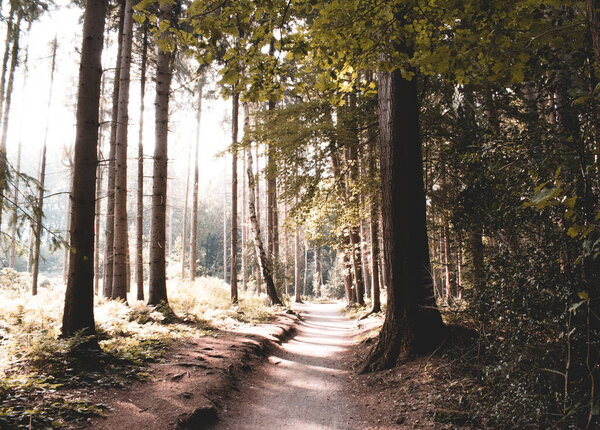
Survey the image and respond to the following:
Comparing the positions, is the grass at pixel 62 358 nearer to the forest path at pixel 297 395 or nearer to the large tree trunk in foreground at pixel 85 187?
the large tree trunk in foreground at pixel 85 187

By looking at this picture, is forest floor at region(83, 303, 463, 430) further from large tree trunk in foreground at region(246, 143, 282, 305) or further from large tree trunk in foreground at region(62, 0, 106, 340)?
large tree trunk in foreground at region(246, 143, 282, 305)

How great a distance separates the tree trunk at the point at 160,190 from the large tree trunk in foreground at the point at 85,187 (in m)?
3.99

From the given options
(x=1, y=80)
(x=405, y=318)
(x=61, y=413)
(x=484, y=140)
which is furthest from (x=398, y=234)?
(x=1, y=80)

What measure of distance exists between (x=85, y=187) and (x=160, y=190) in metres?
4.21

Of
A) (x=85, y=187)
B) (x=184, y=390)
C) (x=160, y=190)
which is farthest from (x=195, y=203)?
(x=184, y=390)

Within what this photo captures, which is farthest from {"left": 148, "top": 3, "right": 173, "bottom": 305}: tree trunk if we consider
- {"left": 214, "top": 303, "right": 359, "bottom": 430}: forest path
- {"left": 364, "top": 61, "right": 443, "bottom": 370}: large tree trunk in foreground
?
{"left": 364, "top": 61, "right": 443, "bottom": 370}: large tree trunk in foreground

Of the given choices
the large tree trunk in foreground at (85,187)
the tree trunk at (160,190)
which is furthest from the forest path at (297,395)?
the tree trunk at (160,190)

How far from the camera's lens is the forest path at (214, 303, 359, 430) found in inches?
172

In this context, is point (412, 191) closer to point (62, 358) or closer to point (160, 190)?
point (62, 358)

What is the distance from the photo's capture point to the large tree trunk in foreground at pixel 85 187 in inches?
201

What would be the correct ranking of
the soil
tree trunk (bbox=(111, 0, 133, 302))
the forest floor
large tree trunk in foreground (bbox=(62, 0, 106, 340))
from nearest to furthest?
the soil < the forest floor < large tree trunk in foreground (bbox=(62, 0, 106, 340)) < tree trunk (bbox=(111, 0, 133, 302))

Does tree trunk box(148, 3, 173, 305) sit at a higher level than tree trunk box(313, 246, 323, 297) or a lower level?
higher

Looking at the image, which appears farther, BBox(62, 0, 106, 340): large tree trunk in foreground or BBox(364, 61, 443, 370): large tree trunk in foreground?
BBox(364, 61, 443, 370): large tree trunk in foreground

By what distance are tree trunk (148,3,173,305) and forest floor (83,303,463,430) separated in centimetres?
272
